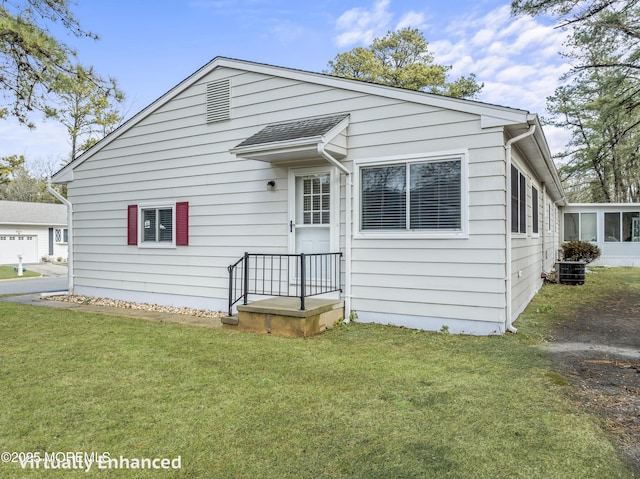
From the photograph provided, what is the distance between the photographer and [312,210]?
6625 mm

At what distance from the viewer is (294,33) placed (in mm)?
12547

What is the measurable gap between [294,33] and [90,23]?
23.6 ft

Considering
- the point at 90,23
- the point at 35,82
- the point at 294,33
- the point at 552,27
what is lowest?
the point at 35,82

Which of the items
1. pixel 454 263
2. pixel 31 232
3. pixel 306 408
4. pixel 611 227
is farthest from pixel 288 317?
pixel 31 232

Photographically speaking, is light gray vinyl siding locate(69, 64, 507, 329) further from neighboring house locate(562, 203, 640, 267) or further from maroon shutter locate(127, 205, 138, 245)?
neighboring house locate(562, 203, 640, 267)

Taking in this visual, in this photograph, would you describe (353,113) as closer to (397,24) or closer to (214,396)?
(214,396)

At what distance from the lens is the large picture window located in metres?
5.46

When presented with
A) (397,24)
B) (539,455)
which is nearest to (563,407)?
(539,455)

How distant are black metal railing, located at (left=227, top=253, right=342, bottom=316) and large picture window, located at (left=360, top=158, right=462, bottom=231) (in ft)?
2.82

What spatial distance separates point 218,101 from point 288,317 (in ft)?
14.7

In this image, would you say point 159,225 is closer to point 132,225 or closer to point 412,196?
point 132,225

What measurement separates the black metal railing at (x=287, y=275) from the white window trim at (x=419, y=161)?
666 mm

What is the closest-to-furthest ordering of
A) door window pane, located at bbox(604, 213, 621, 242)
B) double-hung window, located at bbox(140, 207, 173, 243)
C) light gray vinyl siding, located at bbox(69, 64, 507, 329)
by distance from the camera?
light gray vinyl siding, located at bbox(69, 64, 507, 329) → double-hung window, located at bbox(140, 207, 173, 243) → door window pane, located at bbox(604, 213, 621, 242)

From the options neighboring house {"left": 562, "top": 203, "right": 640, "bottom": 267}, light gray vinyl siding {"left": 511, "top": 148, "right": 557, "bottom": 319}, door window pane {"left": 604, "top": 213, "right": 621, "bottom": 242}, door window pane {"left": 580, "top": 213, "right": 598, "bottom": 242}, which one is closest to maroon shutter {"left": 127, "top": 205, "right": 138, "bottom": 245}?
light gray vinyl siding {"left": 511, "top": 148, "right": 557, "bottom": 319}
